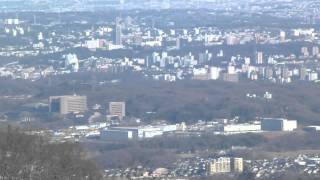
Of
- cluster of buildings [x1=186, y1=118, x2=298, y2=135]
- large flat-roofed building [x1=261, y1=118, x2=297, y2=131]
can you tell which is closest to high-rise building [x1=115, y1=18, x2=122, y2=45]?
cluster of buildings [x1=186, y1=118, x2=298, y2=135]

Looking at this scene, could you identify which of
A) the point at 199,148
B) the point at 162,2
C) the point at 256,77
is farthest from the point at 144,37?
the point at 199,148

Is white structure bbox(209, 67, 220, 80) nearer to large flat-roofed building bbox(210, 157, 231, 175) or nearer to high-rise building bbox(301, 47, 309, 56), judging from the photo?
high-rise building bbox(301, 47, 309, 56)

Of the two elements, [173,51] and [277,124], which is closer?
[277,124]

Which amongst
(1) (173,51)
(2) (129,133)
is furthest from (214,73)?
(2) (129,133)

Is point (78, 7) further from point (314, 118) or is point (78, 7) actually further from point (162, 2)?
point (314, 118)

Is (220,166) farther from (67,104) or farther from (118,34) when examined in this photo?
(118,34)

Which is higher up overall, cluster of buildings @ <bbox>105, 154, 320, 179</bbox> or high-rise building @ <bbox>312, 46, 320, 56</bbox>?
cluster of buildings @ <bbox>105, 154, 320, 179</bbox>

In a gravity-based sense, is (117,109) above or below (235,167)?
below
